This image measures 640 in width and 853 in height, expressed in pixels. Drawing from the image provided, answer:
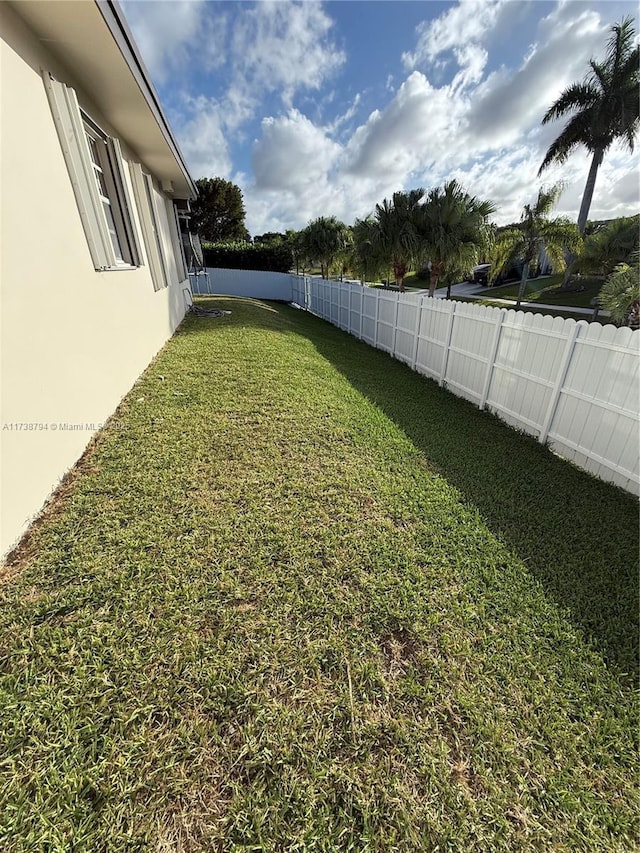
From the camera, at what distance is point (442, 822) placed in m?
1.41

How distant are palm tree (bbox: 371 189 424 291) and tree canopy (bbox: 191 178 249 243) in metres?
28.5

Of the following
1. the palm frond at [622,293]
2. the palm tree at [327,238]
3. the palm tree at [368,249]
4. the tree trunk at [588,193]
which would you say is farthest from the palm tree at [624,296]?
the tree trunk at [588,193]

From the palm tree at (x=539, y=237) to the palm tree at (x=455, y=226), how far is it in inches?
249

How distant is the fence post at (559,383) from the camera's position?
162 inches

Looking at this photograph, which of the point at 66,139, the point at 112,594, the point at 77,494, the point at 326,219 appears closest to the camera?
the point at 112,594

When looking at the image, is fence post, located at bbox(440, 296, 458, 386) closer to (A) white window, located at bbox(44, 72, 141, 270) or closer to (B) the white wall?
(A) white window, located at bbox(44, 72, 141, 270)

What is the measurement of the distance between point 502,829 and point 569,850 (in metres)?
0.26

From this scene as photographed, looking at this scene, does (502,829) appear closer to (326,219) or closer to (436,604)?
(436,604)

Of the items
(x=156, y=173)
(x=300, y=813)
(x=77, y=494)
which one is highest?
(x=156, y=173)

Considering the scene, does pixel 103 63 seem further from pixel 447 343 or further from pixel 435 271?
pixel 435 271

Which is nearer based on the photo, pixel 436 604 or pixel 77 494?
pixel 436 604

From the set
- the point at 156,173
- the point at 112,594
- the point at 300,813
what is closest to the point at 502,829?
the point at 300,813

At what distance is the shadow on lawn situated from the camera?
2398 mm

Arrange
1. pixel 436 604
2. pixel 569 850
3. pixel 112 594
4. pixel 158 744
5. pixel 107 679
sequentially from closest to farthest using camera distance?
pixel 569 850 < pixel 158 744 < pixel 107 679 < pixel 112 594 < pixel 436 604
